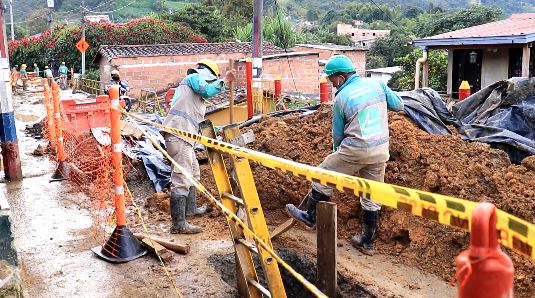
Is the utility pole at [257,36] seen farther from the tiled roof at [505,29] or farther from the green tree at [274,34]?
the green tree at [274,34]

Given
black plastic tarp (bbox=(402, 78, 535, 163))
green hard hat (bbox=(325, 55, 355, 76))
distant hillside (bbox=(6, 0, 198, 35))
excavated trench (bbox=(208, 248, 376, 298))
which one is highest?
distant hillside (bbox=(6, 0, 198, 35))

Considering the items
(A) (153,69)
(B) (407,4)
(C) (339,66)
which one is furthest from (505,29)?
(B) (407,4)

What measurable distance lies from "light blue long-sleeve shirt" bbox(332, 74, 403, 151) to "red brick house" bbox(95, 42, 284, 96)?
20400mm

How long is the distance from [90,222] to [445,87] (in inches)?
729

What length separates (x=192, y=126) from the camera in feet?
18.8

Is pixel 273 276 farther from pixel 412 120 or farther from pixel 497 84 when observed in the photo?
pixel 497 84

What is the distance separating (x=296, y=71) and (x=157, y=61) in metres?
6.71

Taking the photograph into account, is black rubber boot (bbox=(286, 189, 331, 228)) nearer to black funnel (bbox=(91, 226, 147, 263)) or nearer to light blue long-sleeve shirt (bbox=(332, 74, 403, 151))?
light blue long-sleeve shirt (bbox=(332, 74, 403, 151))

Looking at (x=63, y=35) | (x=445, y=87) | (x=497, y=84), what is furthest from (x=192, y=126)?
(x=63, y=35)

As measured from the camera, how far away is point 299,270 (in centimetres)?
505

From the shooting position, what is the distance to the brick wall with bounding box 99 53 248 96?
2403 cm

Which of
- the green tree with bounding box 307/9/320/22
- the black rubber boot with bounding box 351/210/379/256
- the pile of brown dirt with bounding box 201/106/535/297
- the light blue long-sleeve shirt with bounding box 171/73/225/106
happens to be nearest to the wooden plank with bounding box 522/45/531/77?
the pile of brown dirt with bounding box 201/106/535/297

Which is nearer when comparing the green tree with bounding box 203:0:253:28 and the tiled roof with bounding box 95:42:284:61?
the tiled roof with bounding box 95:42:284:61

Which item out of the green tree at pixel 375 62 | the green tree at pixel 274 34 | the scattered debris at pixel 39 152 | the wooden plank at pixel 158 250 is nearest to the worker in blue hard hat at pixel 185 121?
the wooden plank at pixel 158 250
